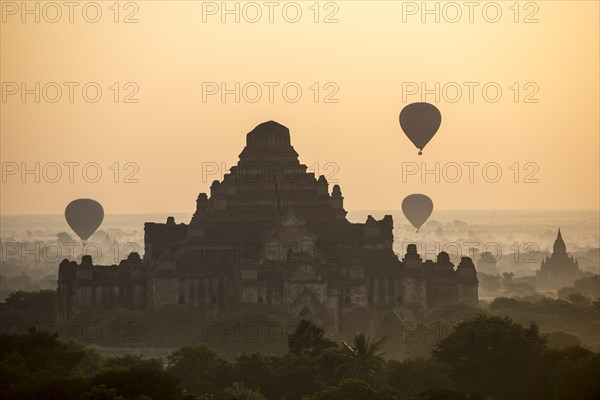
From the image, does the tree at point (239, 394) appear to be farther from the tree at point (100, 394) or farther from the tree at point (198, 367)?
the tree at point (100, 394)

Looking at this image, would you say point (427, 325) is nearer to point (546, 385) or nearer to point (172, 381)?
point (546, 385)

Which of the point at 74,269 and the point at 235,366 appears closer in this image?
the point at 235,366

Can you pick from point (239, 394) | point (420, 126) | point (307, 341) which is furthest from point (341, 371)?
point (420, 126)

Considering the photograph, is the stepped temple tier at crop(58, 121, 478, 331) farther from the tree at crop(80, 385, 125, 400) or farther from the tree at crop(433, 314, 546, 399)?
the tree at crop(80, 385, 125, 400)

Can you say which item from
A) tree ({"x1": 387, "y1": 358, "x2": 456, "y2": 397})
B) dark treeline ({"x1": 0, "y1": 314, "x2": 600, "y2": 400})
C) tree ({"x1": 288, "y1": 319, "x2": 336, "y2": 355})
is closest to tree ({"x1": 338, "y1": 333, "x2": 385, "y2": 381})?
dark treeline ({"x1": 0, "y1": 314, "x2": 600, "y2": 400})

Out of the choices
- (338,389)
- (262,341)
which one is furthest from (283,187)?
(338,389)
